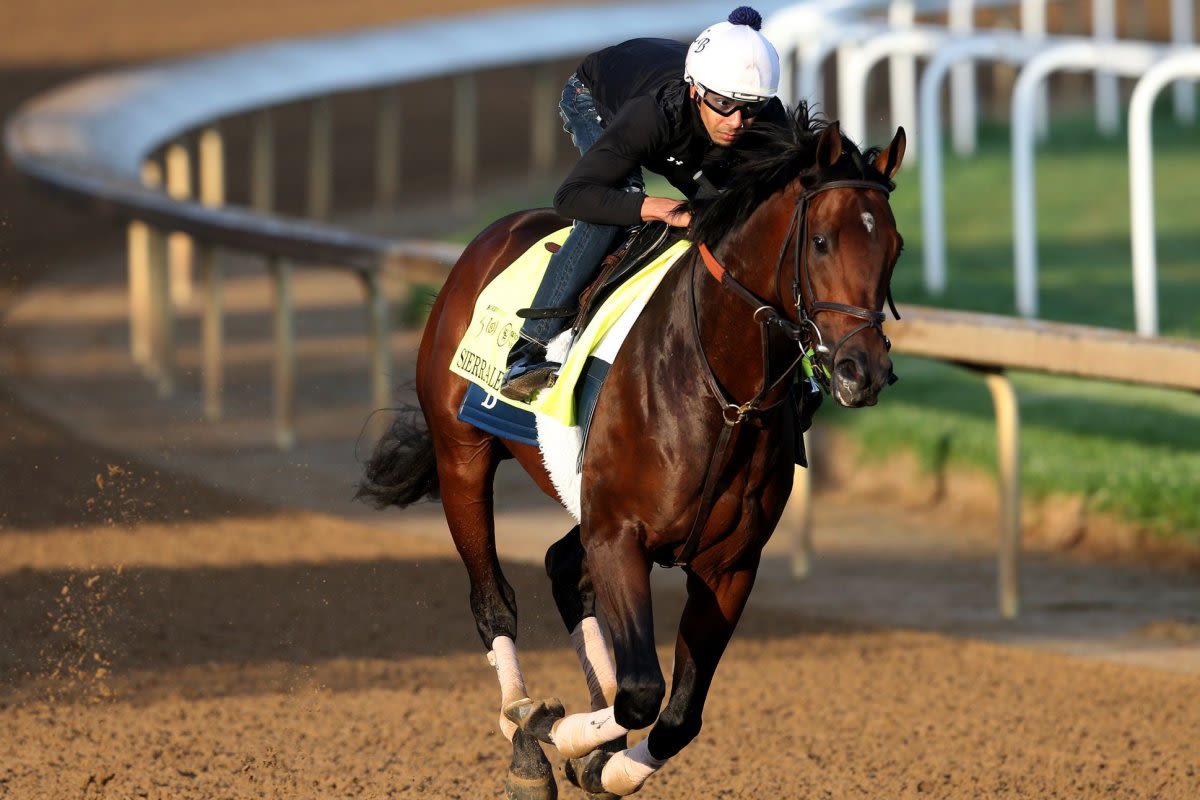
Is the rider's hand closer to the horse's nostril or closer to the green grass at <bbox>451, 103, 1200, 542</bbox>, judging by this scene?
the horse's nostril

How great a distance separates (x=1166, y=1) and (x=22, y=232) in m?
16.0

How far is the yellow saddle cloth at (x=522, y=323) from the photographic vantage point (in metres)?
4.59

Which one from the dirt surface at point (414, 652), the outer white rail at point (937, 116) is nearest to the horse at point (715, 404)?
the dirt surface at point (414, 652)

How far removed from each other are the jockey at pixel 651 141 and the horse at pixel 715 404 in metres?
0.13

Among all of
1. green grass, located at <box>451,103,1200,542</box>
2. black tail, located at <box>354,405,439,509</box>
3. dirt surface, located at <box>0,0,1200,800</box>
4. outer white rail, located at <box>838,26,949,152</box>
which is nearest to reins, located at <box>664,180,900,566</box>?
dirt surface, located at <box>0,0,1200,800</box>

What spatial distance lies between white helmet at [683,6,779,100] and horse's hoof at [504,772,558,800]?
1.70m

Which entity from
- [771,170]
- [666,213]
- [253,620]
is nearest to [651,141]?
[666,213]

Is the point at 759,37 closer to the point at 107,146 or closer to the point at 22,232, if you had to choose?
the point at 107,146

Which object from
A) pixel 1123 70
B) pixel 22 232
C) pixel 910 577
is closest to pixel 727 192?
pixel 910 577

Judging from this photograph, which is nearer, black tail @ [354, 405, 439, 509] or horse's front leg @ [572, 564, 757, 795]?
horse's front leg @ [572, 564, 757, 795]

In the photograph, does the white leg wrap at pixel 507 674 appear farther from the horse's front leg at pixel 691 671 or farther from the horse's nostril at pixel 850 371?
the horse's nostril at pixel 850 371

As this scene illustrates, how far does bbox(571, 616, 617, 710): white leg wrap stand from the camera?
4926 millimetres

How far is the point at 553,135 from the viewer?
67.2ft

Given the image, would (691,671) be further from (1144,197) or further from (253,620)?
(1144,197)
